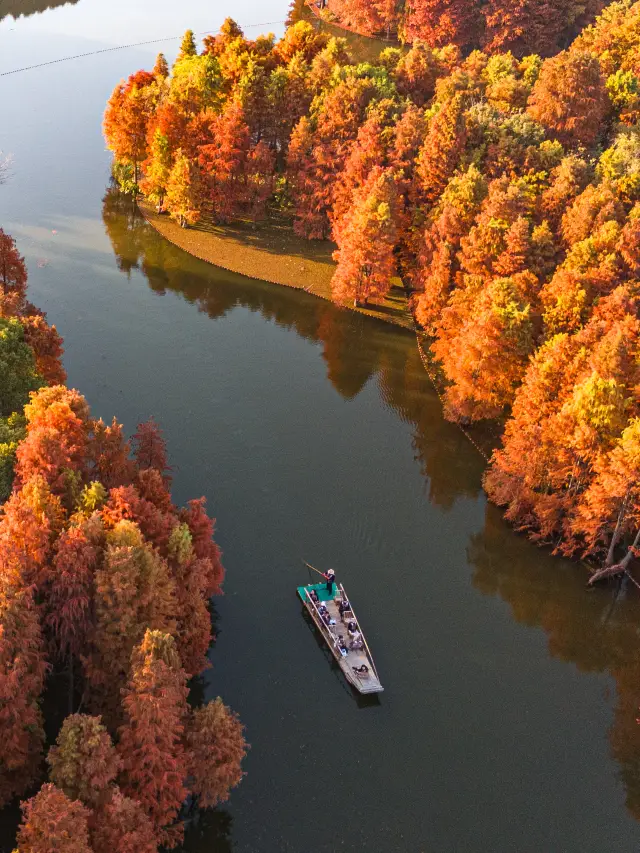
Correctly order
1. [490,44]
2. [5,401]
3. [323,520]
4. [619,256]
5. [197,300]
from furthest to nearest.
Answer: [490,44] < [197,300] < [619,256] < [323,520] < [5,401]

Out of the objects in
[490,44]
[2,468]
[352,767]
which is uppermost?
[490,44]

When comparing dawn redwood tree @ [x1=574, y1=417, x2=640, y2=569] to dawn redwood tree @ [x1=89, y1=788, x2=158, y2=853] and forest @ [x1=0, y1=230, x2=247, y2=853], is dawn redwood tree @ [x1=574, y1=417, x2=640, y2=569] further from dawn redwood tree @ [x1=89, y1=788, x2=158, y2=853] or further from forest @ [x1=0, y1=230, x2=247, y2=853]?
dawn redwood tree @ [x1=89, y1=788, x2=158, y2=853]

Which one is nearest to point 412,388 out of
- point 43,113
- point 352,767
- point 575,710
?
point 575,710

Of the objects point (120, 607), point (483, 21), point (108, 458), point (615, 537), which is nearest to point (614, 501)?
point (615, 537)

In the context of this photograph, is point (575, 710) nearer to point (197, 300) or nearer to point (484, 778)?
point (484, 778)

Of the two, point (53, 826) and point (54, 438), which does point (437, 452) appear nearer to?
point (54, 438)
